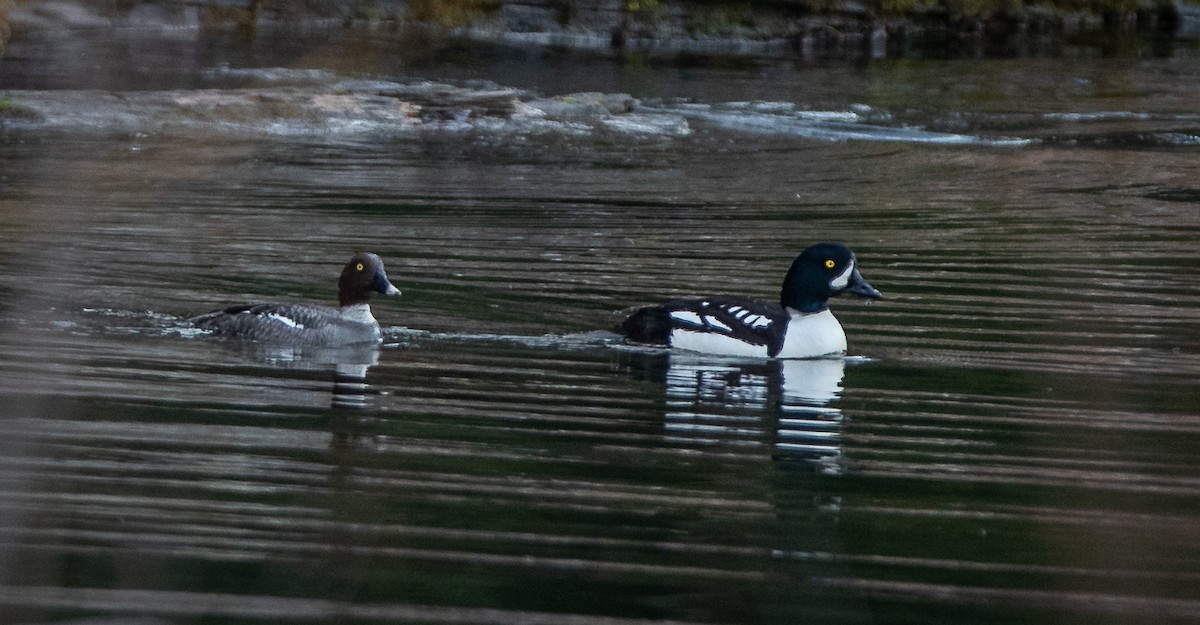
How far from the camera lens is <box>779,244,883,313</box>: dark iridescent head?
10211 millimetres

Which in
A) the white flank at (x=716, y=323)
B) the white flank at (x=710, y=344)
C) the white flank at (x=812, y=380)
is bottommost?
the white flank at (x=812, y=380)

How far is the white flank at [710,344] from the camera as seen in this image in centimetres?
986

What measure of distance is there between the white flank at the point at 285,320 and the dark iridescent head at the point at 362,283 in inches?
18.4

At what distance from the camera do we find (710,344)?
9875 mm

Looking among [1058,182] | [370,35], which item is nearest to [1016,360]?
[1058,182]

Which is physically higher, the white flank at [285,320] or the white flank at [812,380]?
the white flank at [285,320]

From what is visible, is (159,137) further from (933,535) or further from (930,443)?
(933,535)

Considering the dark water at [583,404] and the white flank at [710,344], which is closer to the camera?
the dark water at [583,404]

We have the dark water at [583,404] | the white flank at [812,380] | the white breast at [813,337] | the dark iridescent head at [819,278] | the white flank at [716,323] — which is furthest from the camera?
the dark iridescent head at [819,278]

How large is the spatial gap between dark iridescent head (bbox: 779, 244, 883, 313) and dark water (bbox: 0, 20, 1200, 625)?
0.37 meters

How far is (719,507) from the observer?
622 cm

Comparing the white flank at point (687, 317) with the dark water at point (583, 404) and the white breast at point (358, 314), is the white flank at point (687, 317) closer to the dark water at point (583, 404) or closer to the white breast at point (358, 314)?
the dark water at point (583, 404)

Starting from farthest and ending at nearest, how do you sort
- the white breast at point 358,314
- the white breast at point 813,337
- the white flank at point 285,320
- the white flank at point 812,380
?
the white breast at point 358,314, the white breast at point 813,337, the white flank at point 285,320, the white flank at point 812,380

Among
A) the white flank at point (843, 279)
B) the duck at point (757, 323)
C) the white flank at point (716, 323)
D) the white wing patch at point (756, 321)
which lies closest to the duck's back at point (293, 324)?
the duck at point (757, 323)
